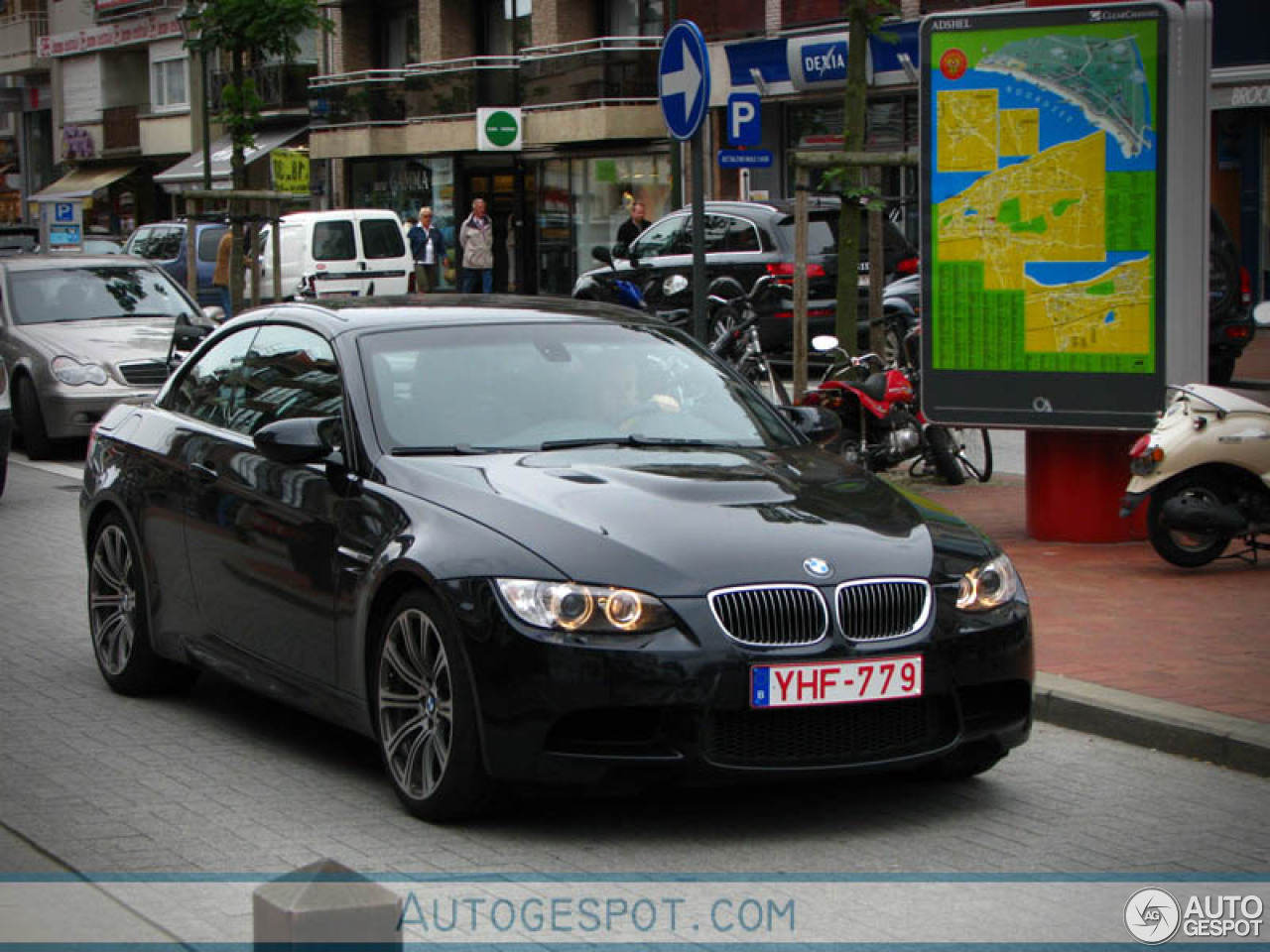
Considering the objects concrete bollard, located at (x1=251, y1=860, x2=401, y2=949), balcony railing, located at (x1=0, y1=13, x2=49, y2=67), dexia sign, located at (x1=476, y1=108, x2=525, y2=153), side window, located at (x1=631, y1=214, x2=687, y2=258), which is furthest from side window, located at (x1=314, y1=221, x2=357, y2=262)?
balcony railing, located at (x1=0, y1=13, x2=49, y2=67)

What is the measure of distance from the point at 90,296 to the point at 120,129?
1807 inches

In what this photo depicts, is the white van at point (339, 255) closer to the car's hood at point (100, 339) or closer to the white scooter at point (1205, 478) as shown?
the car's hood at point (100, 339)

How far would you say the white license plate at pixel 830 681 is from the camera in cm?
551

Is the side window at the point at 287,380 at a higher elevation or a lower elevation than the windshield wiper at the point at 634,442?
higher

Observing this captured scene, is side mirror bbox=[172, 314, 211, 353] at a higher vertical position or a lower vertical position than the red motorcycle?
higher

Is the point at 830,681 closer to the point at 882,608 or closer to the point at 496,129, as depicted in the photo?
the point at 882,608

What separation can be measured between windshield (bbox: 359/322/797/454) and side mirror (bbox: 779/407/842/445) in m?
0.20

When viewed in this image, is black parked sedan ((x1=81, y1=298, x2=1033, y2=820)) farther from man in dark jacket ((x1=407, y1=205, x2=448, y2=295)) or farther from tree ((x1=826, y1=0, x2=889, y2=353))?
man in dark jacket ((x1=407, y1=205, x2=448, y2=295))

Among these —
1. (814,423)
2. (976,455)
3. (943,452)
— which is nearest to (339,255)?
(976,455)

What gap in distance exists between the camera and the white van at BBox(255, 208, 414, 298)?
101ft

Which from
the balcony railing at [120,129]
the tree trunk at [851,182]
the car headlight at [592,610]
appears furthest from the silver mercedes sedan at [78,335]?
the balcony railing at [120,129]

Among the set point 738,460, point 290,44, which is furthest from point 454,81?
point 738,460

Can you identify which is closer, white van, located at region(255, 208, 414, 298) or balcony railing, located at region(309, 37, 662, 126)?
white van, located at region(255, 208, 414, 298)

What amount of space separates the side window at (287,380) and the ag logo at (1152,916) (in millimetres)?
2925
